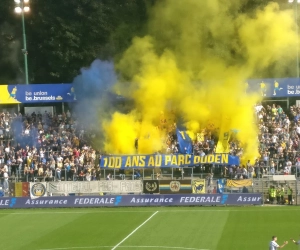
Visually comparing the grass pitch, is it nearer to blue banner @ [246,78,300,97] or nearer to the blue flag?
the blue flag

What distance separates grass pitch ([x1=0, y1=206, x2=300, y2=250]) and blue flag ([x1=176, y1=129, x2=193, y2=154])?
967 cm

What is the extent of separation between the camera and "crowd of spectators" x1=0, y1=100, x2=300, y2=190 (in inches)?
2101

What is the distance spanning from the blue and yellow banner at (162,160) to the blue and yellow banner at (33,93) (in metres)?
9.47

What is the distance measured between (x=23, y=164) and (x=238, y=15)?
22.7 meters

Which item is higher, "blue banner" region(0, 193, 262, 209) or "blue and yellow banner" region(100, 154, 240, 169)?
"blue and yellow banner" region(100, 154, 240, 169)

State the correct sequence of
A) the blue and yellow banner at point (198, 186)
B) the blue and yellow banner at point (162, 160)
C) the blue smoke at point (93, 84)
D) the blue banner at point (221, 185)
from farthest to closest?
the blue smoke at point (93, 84), the blue and yellow banner at point (162, 160), the blue banner at point (221, 185), the blue and yellow banner at point (198, 186)

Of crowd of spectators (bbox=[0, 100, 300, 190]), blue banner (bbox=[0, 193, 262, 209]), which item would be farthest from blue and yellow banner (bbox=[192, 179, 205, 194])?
crowd of spectators (bbox=[0, 100, 300, 190])

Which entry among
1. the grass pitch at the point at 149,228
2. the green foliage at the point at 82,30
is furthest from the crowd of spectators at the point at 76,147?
the green foliage at the point at 82,30

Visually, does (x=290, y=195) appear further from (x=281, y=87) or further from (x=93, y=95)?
(x=93, y=95)

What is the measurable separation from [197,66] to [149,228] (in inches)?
1108

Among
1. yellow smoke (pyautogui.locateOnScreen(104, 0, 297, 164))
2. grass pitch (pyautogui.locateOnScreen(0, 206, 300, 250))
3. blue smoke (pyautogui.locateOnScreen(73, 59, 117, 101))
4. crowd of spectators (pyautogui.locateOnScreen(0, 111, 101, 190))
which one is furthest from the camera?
blue smoke (pyautogui.locateOnScreen(73, 59, 117, 101))

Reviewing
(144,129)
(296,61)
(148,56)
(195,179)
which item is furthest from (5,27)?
(195,179)

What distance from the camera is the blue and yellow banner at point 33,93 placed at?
62.7 m

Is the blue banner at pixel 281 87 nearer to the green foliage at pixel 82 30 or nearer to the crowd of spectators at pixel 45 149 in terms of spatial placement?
the crowd of spectators at pixel 45 149
